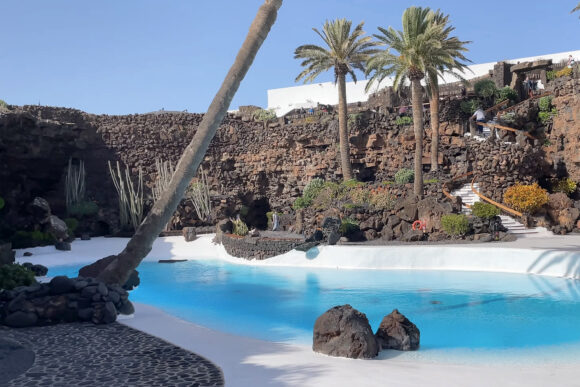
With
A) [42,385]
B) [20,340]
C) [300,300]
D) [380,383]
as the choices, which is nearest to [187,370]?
[42,385]

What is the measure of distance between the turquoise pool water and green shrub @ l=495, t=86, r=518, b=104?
60.1 feet

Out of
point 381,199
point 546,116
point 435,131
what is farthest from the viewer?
point 546,116

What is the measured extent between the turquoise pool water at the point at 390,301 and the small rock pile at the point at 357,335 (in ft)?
1.98

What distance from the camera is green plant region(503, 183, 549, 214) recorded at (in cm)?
2156

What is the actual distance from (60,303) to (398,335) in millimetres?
6316

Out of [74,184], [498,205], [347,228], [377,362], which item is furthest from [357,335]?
[74,184]

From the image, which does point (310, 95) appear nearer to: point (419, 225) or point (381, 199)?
point (381, 199)

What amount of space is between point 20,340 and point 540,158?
22.2m

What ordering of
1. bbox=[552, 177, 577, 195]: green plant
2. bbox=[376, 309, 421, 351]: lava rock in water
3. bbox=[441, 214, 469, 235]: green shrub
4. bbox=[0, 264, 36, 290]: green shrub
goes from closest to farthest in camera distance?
bbox=[376, 309, 421, 351]: lava rock in water, bbox=[0, 264, 36, 290]: green shrub, bbox=[441, 214, 469, 235]: green shrub, bbox=[552, 177, 577, 195]: green plant

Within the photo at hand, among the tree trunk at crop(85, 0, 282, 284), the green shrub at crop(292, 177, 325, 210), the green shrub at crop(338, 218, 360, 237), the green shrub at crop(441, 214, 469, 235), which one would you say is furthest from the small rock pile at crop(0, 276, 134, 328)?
the green shrub at crop(292, 177, 325, 210)

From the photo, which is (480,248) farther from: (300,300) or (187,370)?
(187,370)

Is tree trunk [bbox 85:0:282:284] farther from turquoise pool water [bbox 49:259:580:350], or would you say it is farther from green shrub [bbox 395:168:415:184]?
green shrub [bbox 395:168:415:184]

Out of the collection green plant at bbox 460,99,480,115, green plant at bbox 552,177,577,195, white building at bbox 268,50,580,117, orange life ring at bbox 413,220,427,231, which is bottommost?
orange life ring at bbox 413,220,427,231

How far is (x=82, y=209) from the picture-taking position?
31484 mm
